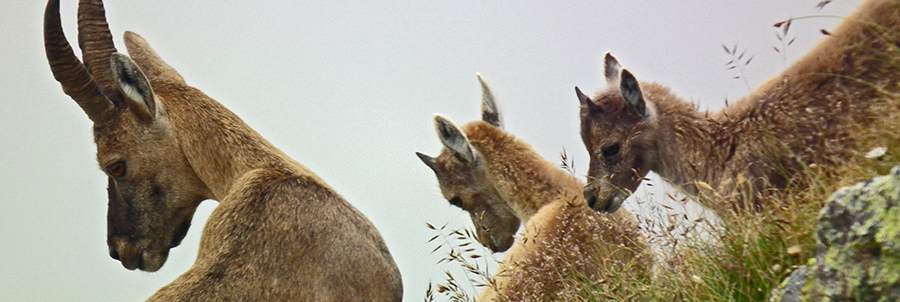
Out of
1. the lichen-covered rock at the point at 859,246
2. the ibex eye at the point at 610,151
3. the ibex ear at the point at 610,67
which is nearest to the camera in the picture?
the lichen-covered rock at the point at 859,246

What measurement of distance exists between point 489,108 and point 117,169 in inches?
153

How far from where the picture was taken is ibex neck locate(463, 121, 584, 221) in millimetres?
6824

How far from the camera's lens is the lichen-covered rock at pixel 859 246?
9.09ft

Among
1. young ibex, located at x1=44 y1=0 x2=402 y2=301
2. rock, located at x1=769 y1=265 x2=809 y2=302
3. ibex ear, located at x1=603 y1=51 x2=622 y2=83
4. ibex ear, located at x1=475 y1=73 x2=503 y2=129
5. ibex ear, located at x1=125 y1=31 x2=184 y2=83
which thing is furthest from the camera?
ibex ear, located at x1=475 y1=73 x2=503 y2=129

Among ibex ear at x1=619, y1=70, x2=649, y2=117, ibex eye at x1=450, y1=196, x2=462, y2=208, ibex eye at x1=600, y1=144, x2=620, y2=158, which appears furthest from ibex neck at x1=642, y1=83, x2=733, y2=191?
ibex eye at x1=450, y1=196, x2=462, y2=208

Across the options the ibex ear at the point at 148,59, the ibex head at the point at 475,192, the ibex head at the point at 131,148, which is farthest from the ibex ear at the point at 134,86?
the ibex head at the point at 475,192

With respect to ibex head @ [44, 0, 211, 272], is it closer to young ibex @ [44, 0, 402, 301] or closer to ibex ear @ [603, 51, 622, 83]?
young ibex @ [44, 0, 402, 301]

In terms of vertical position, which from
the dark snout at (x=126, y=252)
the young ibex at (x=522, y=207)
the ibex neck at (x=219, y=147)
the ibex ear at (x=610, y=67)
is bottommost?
the young ibex at (x=522, y=207)

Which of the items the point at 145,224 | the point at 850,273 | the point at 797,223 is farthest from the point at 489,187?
the point at 850,273

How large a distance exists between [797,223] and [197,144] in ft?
12.6

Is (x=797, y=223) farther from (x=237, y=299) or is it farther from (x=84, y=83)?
(x=84, y=83)

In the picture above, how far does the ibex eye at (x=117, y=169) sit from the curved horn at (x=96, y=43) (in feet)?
1.46

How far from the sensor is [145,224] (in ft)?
19.2

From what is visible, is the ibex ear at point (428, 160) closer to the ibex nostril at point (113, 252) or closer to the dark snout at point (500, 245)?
the dark snout at point (500, 245)
